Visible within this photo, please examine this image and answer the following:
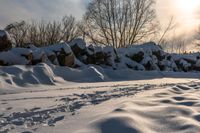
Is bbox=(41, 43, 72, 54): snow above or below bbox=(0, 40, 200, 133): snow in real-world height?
above

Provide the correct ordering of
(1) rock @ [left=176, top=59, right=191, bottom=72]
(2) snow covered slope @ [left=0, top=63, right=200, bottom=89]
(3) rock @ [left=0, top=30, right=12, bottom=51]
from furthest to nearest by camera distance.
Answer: (1) rock @ [left=176, top=59, right=191, bottom=72] < (3) rock @ [left=0, top=30, right=12, bottom=51] < (2) snow covered slope @ [left=0, top=63, right=200, bottom=89]

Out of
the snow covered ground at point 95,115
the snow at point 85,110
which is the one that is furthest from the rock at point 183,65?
the snow covered ground at point 95,115

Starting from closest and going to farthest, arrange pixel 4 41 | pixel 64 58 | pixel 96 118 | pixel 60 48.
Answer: pixel 96 118, pixel 4 41, pixel 64 58, pixel 60 48

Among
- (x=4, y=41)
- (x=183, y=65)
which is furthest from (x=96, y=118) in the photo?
(x=183, y=65)

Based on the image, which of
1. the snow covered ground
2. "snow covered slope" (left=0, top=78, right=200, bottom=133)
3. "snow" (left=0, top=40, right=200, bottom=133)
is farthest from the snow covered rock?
"snow covered slope" (left=0, top=78, right=200, bottom=133)

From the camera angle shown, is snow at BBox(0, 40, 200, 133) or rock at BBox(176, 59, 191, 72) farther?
rock at BBox(176, 59, 191, 72)

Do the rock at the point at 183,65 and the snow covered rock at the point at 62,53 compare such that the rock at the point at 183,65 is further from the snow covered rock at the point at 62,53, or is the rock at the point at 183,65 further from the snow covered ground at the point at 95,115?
the snow covered ground at the point at 95,115

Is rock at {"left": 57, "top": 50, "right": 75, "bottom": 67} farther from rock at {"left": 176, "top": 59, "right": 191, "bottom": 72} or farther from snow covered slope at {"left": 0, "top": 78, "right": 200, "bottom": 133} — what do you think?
rock at {"left": 176, "top": 59, "right": 191, "bottom": 72}

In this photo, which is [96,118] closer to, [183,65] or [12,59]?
[12,59]

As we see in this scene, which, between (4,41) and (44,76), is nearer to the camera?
(44,76)

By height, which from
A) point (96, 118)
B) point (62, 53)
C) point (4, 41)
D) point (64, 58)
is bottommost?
point (96, 118)

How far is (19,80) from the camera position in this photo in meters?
9.45

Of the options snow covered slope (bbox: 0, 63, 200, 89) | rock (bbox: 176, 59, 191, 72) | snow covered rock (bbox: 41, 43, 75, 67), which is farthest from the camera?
rock (bbox: 176, 59, 191, 72)

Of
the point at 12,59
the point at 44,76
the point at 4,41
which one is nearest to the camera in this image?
the point at 44,76
